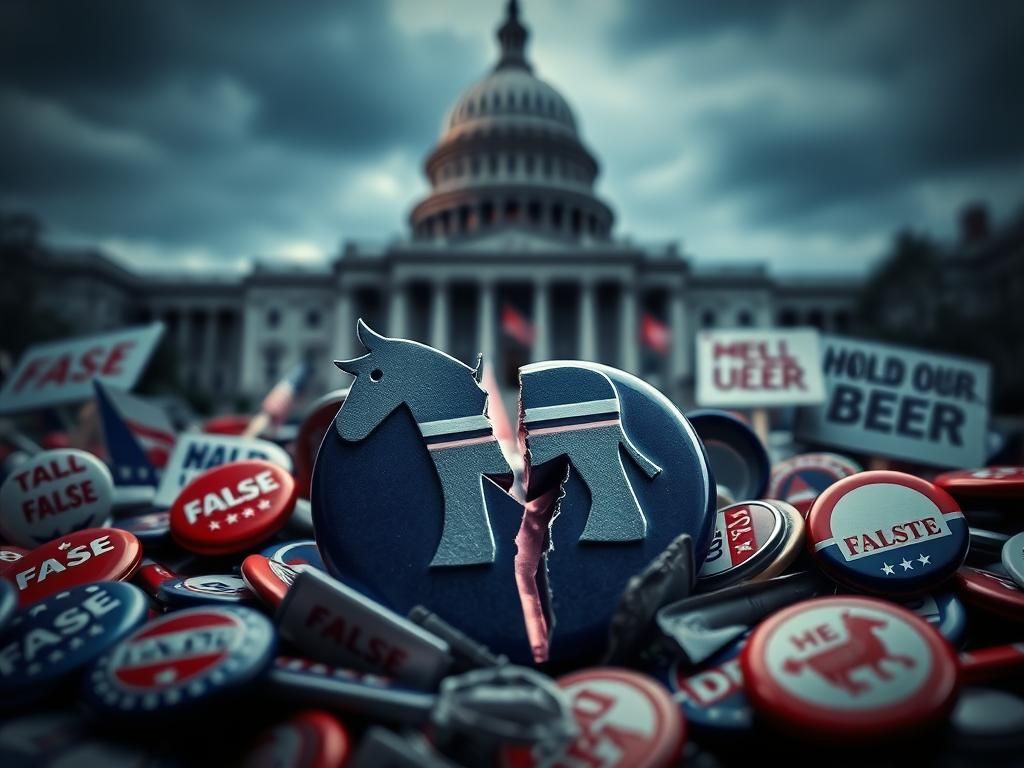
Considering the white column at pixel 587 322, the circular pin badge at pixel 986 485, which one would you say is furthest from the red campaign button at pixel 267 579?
the white column at pixel 587 322

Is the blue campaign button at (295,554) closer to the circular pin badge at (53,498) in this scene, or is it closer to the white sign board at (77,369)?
the circular pin badge at (53,498)

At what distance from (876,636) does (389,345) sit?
2309mm

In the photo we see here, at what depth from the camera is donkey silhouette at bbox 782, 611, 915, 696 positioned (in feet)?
7.65

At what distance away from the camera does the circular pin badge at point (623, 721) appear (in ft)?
6.97

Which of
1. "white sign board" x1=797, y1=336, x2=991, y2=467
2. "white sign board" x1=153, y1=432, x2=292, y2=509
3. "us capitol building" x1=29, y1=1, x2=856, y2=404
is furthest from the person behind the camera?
"us capitol building" x1=29, y1=1, x2=856, y2=404

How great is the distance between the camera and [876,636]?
98.3 inches

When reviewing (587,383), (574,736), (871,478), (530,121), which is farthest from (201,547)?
(530,121)

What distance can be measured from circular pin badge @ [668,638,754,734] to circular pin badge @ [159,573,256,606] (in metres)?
1.98

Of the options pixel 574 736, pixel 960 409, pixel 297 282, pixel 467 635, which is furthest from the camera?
pixel 297 282

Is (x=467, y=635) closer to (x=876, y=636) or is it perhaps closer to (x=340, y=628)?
(x=340, y=628)

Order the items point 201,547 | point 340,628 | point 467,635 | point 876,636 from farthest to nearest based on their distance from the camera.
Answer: point 201,547
point 467,635
point 340,628
point 876,636

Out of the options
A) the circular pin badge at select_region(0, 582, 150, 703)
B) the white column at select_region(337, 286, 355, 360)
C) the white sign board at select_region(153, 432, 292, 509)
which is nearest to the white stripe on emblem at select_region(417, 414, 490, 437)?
the circular pin badge at select_region(0, 582, 150, 703)

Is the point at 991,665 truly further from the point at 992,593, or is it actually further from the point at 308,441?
the point at 308,441

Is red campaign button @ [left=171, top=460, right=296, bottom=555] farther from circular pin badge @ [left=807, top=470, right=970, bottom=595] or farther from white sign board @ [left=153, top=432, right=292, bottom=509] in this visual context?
circular pin badge @ [left=807, top=470, right=970, bottom=595]
